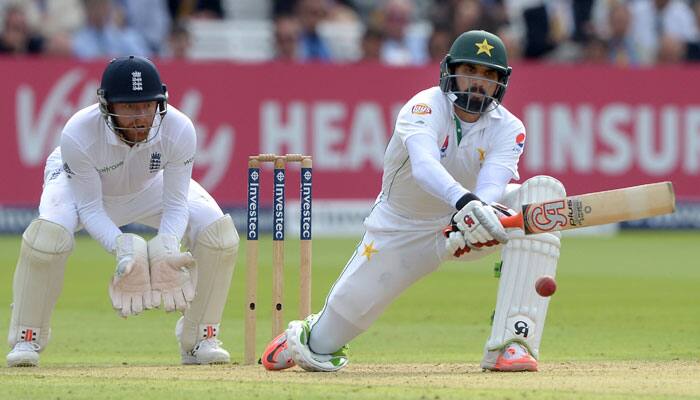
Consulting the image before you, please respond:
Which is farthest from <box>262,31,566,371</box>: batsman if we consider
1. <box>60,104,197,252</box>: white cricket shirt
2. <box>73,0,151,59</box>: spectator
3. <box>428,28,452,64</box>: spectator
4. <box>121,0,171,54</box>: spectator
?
<box>121,0,171,54</box>: spectator

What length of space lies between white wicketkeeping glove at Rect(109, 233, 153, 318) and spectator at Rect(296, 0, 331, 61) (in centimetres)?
893

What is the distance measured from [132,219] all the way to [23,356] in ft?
2.90

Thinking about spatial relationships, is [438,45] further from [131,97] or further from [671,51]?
[131,97]

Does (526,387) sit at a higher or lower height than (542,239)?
lower

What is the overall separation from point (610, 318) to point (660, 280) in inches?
91.9

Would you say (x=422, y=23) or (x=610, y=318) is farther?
(x=422, y=23)

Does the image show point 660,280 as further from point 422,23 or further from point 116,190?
point 422,23

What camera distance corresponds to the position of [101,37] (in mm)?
14883

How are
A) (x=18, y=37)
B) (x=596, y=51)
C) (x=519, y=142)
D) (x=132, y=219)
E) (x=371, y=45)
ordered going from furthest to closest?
(x=596, y=51)
(x=371, y=45)
(x=18, y=37)
(x=132, y=219)
(x=519, y=142)

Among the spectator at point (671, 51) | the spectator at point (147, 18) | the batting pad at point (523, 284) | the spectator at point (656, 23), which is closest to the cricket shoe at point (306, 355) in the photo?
the batting pad at point (523, 284)

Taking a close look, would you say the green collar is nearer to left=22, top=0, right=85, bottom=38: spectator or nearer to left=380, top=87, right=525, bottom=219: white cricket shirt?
left=380, top=87, right=525, bottom=219: white cricket shirt

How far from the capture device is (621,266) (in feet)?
41.1

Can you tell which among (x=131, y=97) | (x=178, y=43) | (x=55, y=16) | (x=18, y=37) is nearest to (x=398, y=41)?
(x=178, y=43)

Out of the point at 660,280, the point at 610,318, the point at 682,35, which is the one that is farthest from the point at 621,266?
the point at 682,35
